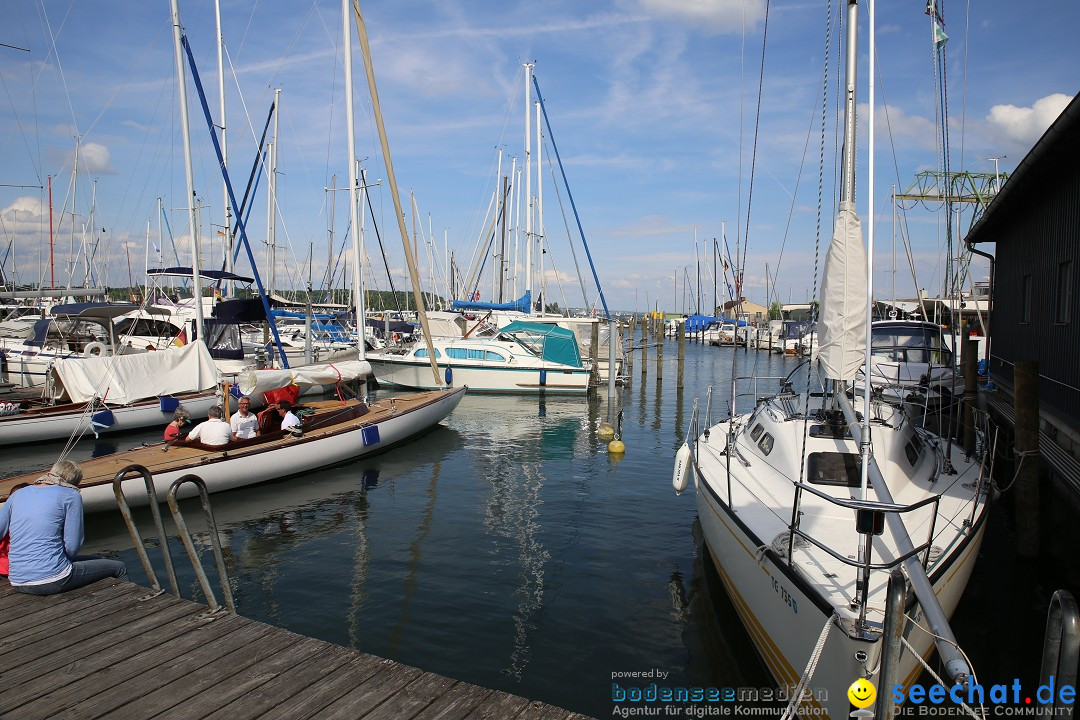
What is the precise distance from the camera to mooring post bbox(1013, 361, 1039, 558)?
8.91m

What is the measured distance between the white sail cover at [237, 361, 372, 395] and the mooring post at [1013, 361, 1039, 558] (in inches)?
574

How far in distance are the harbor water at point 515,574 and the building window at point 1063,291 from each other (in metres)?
3.70

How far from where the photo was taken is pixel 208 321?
79.8 feet

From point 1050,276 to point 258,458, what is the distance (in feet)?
52.0

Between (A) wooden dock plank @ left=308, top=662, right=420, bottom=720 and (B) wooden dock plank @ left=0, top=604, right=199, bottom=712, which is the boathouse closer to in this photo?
(A) wooden dock plank @ left=308, top=662, right=420, bottom=720

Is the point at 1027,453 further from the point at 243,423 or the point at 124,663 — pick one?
the point at 243,423

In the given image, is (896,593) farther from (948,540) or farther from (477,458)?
(477,458)

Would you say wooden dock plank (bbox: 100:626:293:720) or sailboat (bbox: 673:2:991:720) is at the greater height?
sailboat (bbox: 673:2:991:720)

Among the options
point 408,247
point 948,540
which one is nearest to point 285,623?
point 948,540

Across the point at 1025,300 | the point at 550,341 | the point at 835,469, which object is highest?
the point at 1025,300

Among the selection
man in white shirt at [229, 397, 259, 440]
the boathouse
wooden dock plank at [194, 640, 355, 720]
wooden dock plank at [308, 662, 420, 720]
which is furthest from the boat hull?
man in white shirt at [229, 397, 259, 440]

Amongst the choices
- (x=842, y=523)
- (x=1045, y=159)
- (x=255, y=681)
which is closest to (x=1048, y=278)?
(x=1045, y=159)

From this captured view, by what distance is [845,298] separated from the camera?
717 cm

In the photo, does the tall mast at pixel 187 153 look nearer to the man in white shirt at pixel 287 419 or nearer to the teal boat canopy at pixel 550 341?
the man in white shirt at pixel 287 419
